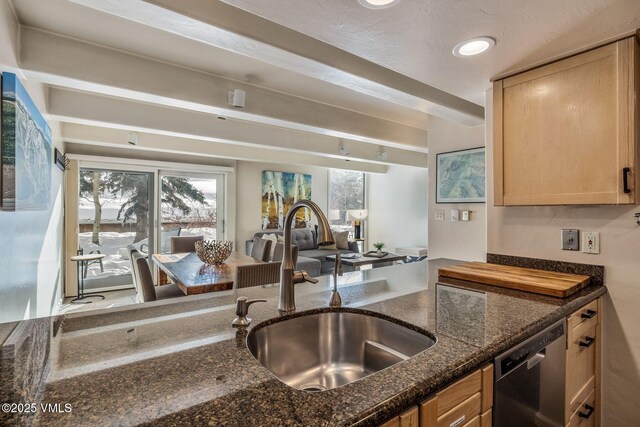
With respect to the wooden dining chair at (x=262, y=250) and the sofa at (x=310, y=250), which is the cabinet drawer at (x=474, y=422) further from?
the sofa at (x=310, y=250)

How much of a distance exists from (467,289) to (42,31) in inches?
122

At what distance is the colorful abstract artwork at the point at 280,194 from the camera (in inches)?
253

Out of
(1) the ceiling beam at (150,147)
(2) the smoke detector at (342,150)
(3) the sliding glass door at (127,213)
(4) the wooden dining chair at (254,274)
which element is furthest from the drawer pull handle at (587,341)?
(3) the sliding glass door at (127,213)

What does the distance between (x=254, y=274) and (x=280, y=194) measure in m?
4.15

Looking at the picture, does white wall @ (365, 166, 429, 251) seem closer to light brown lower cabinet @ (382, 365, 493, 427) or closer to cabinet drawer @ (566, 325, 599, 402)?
cabinet drawer @ (566, 325, 599, 402)

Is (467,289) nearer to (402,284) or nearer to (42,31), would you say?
(402,284)

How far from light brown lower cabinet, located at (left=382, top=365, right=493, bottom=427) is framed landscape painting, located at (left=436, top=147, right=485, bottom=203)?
211 cm

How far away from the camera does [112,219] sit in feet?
16.4

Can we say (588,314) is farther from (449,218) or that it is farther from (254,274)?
(254,274)

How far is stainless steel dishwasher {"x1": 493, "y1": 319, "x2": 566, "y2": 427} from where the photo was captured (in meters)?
1.03

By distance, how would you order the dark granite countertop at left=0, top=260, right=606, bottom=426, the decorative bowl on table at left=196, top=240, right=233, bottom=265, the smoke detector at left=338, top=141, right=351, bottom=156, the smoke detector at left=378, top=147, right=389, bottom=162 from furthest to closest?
the smoke detector at left=378, top=147, right=389, bottom=162 → the smoke detector at left=338, top=141, right=351, bottom=156 → the decorative bowl on table at left=196, top=240, right=233, bottom=265 → the dark granite countertop at left=0, top=260, right=606, bottom=426

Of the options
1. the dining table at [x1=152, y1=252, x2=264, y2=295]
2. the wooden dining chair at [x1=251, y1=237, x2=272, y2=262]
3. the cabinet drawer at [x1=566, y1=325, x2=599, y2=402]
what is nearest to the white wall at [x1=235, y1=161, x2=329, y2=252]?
the wooden dining chair at [x1=251, y1=237, x2=272, y2=262]

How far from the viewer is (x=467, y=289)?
5.48ft

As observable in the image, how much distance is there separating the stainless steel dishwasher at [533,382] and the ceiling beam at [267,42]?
1.68m
